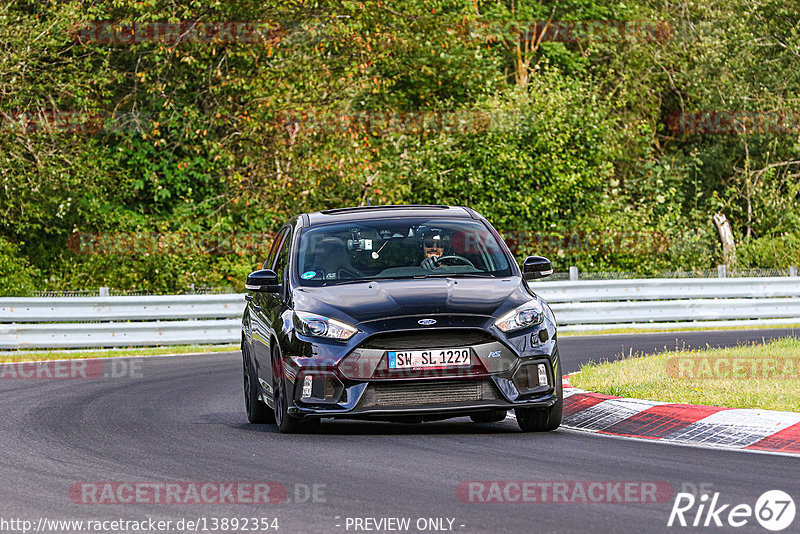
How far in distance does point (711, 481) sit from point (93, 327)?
15.5 meters

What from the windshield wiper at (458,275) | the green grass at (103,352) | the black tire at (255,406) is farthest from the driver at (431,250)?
the green grass at (103,352)

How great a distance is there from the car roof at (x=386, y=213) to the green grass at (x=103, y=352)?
10061mm

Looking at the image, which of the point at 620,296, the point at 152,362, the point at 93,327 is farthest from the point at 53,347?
the point at 620,296

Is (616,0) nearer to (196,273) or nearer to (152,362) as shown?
(196,273)

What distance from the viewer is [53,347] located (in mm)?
21000

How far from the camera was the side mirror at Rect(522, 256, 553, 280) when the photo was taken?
1074 cm

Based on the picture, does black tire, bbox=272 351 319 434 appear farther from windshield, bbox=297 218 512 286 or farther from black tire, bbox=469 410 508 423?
black tire, bbox=469 410 508 423

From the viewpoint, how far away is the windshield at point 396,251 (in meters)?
10.6

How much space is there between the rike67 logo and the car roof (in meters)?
4.90

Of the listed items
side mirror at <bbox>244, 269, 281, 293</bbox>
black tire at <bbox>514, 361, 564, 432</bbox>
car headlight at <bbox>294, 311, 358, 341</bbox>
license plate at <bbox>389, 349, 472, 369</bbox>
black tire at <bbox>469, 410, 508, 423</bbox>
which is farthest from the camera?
black tire at <bbox>469, 410, 508, 423</bbox>

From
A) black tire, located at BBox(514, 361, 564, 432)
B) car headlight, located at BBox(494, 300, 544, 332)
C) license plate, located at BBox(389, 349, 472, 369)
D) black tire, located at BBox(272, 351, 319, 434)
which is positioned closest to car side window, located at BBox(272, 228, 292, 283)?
black tire, located at BBox(272, 351, 319, 434)

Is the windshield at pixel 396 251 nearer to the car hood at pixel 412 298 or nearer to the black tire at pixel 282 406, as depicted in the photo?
the car hood at pixel 412 298

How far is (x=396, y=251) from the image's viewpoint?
10.8 meters

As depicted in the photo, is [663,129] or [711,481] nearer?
[711,481]
